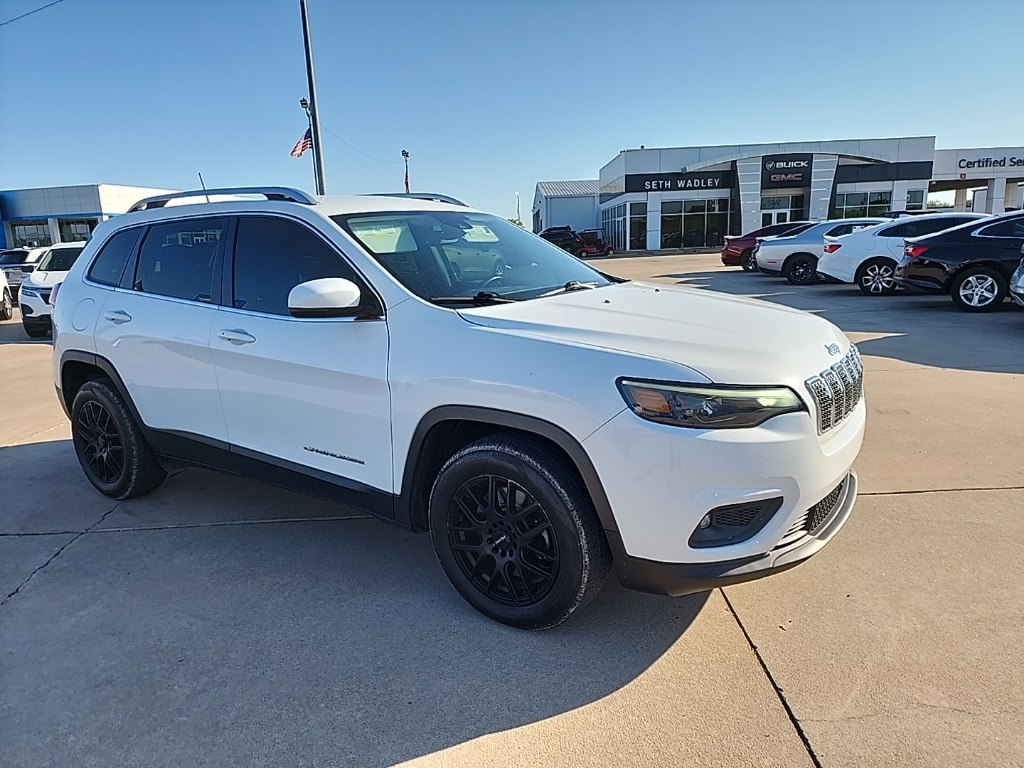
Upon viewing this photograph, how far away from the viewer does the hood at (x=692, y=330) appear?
2457 mm

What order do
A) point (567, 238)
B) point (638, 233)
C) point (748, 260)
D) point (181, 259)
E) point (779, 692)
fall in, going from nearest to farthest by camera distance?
point (779, 692) < point (181, 259) < point (748, 260) < point (567, 238) < point (638, 233)

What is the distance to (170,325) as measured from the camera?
3.84 metres

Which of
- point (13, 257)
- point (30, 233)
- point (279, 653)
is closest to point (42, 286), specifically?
point (279, 653)

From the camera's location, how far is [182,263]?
156 inches

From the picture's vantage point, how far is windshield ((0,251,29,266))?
21781 millimetres

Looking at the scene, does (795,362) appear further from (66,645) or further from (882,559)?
(66,645)

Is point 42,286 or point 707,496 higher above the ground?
point 42,286

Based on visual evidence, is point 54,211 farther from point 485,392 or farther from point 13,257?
point 485,392

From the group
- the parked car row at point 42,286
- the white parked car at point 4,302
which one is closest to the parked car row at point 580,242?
the white parked car at point 4,302

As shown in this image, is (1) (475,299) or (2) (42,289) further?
(2) (42,289)

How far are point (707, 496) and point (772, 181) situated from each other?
135 ft

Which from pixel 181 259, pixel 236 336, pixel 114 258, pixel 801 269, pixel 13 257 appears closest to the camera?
pixel 236 336

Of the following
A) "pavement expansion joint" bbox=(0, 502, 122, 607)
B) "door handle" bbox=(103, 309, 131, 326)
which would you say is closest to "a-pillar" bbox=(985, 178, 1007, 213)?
"door handle" bbox=(103, 309, 131, 326)

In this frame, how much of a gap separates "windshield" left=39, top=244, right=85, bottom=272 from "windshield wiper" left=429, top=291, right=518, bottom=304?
505 inches
